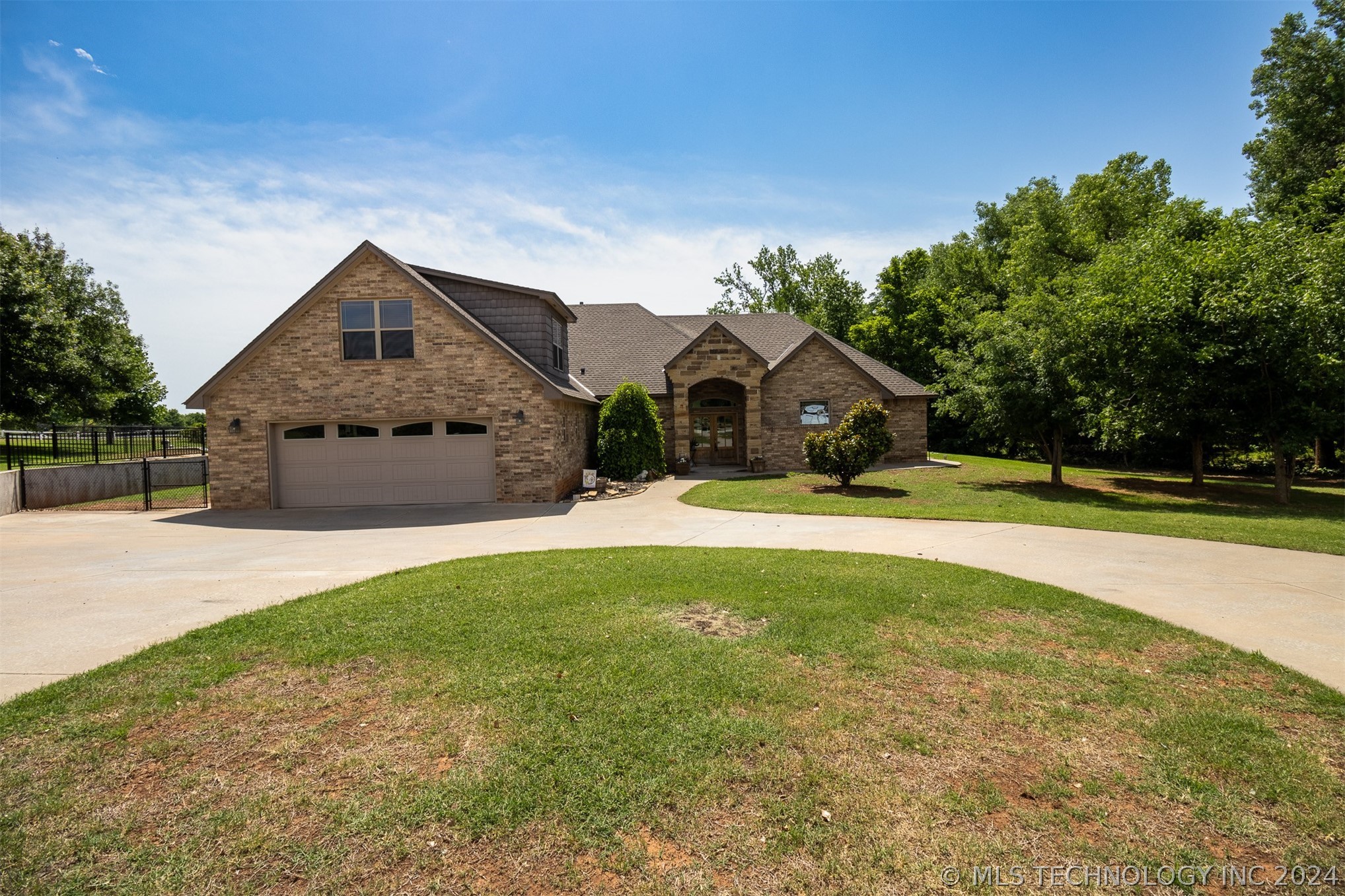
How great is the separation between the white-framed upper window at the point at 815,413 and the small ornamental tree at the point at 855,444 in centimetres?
624

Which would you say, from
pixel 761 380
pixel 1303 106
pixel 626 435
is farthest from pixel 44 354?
pixel 1303 106

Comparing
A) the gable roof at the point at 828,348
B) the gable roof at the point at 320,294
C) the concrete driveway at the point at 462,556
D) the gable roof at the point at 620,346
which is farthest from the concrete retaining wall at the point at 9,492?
the gable roof at the point at 828,348

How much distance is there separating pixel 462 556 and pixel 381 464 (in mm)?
8461

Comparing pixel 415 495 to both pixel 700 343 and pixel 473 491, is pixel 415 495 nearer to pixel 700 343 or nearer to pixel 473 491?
pixel 473 491

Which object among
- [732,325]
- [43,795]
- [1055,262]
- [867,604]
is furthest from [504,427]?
[1055,262]

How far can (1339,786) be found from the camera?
3330 millimetres

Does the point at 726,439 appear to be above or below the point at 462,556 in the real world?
above

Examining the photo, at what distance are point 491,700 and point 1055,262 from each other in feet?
113

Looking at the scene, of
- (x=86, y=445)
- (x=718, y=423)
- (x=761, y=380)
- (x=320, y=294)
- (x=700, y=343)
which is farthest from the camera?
(x=718, y=423)

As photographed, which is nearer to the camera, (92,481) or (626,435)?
(92,481)

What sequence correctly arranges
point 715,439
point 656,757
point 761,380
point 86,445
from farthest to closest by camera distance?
point 715,439, point 761,380, point 86,445, point 656,757

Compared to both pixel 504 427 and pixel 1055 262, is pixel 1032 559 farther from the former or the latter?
pixel 1055 262

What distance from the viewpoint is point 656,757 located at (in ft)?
11.6

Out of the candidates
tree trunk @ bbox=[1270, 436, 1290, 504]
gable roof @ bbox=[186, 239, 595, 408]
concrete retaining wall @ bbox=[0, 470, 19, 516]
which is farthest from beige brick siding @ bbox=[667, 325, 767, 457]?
concrete retaining wall @ bbox=[0, 470, 19, 516]
